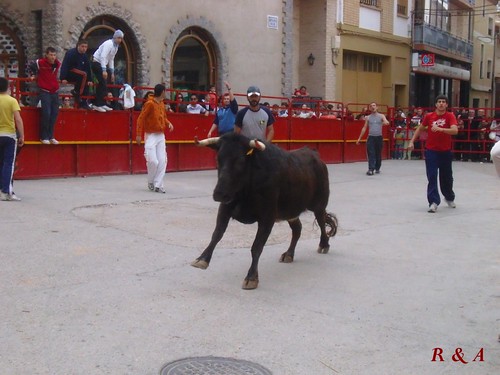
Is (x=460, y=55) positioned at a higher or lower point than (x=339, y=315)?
higher

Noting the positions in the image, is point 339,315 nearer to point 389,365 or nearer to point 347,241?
point 389,365

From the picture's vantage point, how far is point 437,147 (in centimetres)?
1125

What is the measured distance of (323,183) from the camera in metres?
7.69

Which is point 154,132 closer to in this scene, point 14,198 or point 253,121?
point 14,198

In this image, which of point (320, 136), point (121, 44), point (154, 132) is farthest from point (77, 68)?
point (320, 136)

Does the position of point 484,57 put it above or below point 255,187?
above

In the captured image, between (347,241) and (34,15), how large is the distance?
37.7 feet

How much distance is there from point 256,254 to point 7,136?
5430 mm

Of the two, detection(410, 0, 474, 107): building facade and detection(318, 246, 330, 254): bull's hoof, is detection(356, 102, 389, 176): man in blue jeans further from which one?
detection(410, 0, 474, 107): building facade

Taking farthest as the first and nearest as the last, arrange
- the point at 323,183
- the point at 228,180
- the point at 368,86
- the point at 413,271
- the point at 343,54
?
the point at 368,86, the point at 343,54, the point at 323,183, the point at 413,271, the point at 228,180

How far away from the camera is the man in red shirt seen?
11.0 meters

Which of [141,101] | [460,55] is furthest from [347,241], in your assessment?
[460,55]

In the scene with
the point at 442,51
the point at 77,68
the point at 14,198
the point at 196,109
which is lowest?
the point at 14,198

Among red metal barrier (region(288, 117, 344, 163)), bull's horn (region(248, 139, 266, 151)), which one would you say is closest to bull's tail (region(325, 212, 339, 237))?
bull's horn (region(248, 139, 266, 151))
